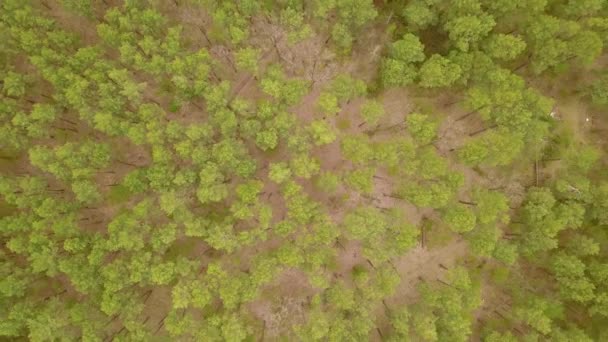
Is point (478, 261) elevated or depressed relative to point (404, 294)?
elevated

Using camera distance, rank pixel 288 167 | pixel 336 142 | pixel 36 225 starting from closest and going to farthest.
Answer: pixel 36 225 → pixel 288 167 → pixel 336 142

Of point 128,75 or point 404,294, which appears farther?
point 404,294

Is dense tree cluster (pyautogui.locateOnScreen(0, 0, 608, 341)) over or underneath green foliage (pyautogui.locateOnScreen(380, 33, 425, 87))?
underneath

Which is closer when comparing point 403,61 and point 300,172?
point 300,172

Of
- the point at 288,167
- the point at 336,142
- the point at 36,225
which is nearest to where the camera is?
the point at 36,225

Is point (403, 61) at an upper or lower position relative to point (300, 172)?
upper

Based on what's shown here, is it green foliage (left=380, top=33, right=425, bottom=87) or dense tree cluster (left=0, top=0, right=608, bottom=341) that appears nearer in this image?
dense tree cluster (left=0, top=0, right=608, bottom=341)

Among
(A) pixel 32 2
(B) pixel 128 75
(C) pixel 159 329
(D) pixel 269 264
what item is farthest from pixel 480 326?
(A) pixel 32 2

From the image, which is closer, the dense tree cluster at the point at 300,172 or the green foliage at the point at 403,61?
the dense tree cluster at the point at 300,172

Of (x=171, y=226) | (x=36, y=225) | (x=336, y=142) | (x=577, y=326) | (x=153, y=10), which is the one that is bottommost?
(x=36, y=225)

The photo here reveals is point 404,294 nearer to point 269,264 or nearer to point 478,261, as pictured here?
point 478,261

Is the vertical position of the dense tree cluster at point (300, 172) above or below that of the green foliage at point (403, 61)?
below
